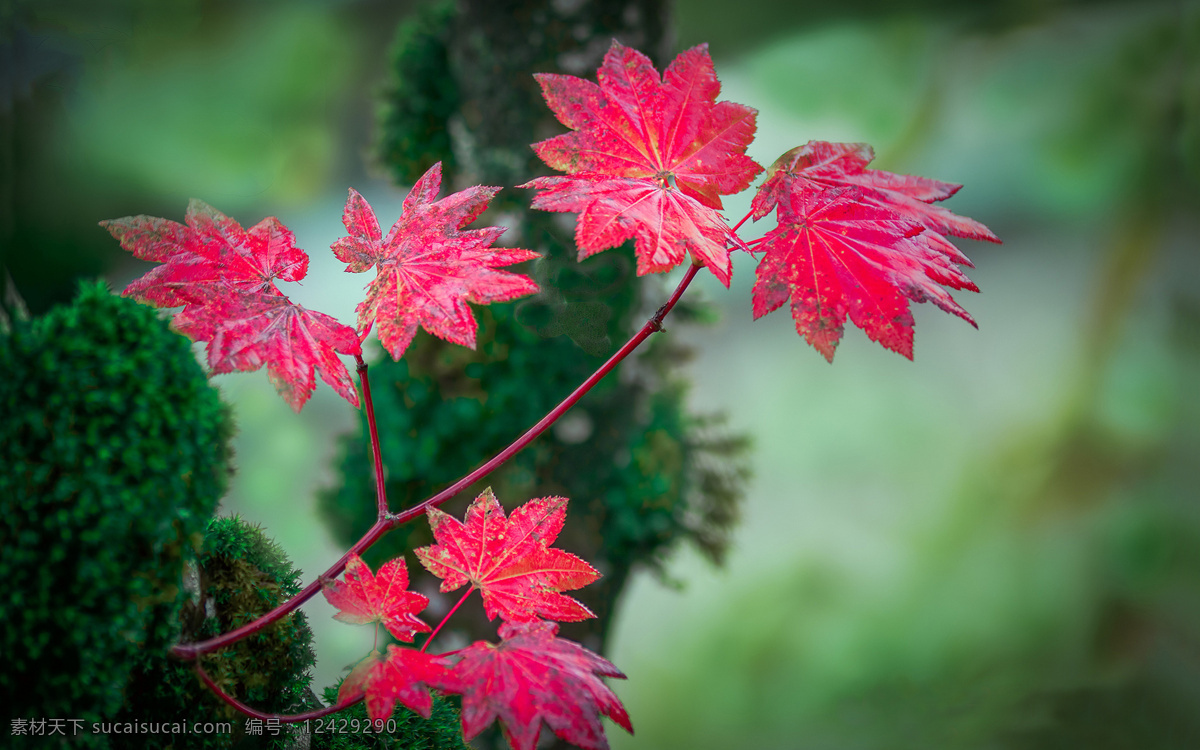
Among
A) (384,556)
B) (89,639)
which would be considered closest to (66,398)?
(89,639)

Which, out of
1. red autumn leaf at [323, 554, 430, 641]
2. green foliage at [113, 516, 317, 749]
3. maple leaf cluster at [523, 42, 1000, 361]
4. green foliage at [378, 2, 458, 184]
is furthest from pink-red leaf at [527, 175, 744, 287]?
green foliage at [378, 2, 458, 184]

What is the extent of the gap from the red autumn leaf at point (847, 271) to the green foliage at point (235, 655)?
20.7 inches

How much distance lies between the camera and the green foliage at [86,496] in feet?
1.41

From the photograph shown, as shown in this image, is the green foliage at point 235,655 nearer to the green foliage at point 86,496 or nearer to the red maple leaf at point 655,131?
the green foliage at point 86,496

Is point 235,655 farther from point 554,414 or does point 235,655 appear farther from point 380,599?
point 554,414

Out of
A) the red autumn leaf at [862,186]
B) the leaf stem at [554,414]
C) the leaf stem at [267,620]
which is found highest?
the red autumn leaf at [862,186]

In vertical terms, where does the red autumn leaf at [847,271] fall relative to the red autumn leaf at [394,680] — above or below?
above

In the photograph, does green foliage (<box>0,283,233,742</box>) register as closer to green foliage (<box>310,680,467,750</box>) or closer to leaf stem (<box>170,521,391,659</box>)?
leaf stem (<box>170,521,391,659</box>)

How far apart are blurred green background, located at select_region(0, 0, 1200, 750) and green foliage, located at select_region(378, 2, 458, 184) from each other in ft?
2.97

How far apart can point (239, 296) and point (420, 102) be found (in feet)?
3.21

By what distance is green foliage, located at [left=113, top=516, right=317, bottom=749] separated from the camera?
54 cm

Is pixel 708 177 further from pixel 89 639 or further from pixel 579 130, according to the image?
pixel 89 639

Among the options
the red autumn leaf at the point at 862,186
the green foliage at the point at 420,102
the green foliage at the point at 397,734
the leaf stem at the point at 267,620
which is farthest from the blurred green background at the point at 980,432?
the leaf stem at the point at 267,620

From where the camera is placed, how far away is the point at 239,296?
20.3 inches
